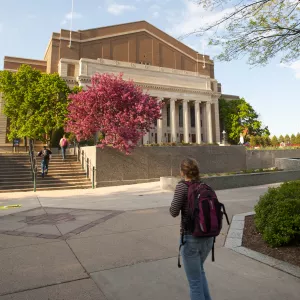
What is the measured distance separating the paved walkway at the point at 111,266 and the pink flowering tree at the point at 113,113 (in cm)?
929

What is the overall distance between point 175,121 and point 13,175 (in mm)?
35010

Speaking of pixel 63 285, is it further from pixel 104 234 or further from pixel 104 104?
pixel 104 104

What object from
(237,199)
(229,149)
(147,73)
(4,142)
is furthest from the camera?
(147,73)

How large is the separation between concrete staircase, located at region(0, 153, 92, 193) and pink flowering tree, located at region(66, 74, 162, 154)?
7.34ft

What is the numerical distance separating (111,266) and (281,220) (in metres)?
3.14

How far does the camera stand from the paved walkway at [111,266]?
2994 mm

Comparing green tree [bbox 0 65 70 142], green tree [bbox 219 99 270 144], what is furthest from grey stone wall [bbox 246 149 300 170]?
green tree [bbox 219 99 270 144]

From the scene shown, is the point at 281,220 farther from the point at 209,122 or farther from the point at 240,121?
the point at 240,121

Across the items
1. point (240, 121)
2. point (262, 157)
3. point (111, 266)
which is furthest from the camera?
point (240, 121)

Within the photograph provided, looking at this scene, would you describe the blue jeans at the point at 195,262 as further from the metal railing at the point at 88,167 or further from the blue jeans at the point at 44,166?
the blue jeans at the point at 44,166

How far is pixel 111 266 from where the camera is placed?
147 inches

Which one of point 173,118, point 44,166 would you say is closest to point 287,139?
point 173,118

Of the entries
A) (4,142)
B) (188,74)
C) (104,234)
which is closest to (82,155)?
(104,234)

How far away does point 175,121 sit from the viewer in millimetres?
46531
